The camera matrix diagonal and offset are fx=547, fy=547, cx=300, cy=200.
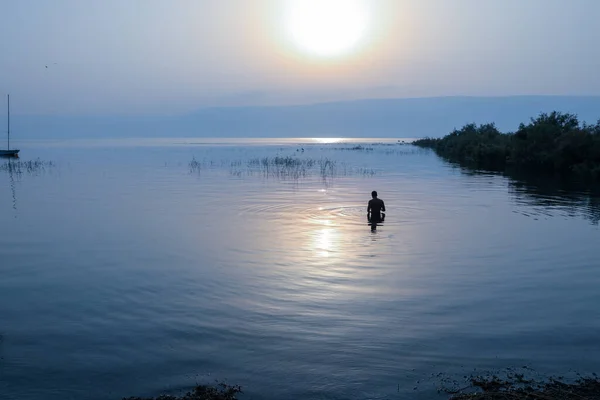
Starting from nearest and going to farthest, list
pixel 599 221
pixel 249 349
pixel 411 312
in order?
pixel 249 349 → pixel 411 312 → pixel 599 221

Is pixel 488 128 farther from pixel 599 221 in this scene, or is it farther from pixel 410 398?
pixel 410 398

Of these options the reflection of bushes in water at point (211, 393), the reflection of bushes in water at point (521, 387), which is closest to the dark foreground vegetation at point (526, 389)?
the reflection of bushes in water at point (521, 387)

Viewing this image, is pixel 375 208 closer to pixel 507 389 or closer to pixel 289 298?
pixel 289 298

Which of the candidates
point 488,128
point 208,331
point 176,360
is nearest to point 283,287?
point 208,331

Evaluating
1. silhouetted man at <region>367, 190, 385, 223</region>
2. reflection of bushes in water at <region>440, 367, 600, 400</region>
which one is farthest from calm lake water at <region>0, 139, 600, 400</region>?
silhouetted man at <region>367, 190, 385, 223</region>

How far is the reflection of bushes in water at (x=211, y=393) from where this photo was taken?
783cm

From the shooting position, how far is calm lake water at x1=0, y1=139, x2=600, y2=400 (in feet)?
29.6

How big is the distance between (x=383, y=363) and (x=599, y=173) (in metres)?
46.5

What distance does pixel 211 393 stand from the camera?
7.98 meters

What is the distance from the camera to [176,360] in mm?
9469

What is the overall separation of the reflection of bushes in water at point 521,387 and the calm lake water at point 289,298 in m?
0.37

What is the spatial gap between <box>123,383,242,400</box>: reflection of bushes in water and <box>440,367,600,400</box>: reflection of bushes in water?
3.14 meters

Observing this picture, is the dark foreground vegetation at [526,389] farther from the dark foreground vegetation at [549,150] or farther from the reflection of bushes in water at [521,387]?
the dark foreground vegetation at [549,150]

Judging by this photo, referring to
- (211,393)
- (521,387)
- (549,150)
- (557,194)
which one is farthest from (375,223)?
(549,150)
